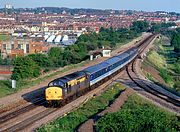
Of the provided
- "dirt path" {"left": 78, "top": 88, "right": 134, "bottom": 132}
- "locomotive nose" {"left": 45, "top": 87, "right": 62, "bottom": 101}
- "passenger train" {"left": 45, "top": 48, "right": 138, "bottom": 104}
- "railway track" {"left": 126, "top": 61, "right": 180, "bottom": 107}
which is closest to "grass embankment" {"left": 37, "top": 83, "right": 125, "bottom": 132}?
"dirt path" {"left": 78, "top": 88, "right": 134, "bottom": 132}

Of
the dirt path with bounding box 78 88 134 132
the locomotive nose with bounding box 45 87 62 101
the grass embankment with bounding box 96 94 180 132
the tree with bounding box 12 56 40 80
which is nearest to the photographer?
the grass embankment with bounding box 96 94 180 132

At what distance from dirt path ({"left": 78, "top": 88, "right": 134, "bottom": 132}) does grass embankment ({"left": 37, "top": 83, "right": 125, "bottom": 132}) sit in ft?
1.93

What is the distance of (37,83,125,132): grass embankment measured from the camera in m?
21.6

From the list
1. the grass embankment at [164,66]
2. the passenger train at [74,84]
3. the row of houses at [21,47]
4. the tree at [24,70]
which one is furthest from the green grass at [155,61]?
the passenger train at [74,84]

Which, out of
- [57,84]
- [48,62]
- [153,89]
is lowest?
[48,62]

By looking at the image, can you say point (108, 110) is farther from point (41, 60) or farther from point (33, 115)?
point (41, 60)

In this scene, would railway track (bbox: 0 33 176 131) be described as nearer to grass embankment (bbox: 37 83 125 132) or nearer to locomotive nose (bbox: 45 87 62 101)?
locomotive nose (bbox: 45 87 62 101)

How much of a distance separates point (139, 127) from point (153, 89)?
2243 cm

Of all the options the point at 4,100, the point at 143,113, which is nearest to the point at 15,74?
the point at 4,100

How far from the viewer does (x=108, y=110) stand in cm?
2594

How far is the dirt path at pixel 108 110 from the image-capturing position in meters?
21.0

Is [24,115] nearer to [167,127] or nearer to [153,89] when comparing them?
[167,127]

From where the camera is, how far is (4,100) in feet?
101

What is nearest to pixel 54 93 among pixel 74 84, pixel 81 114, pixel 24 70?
pixel 74 84
